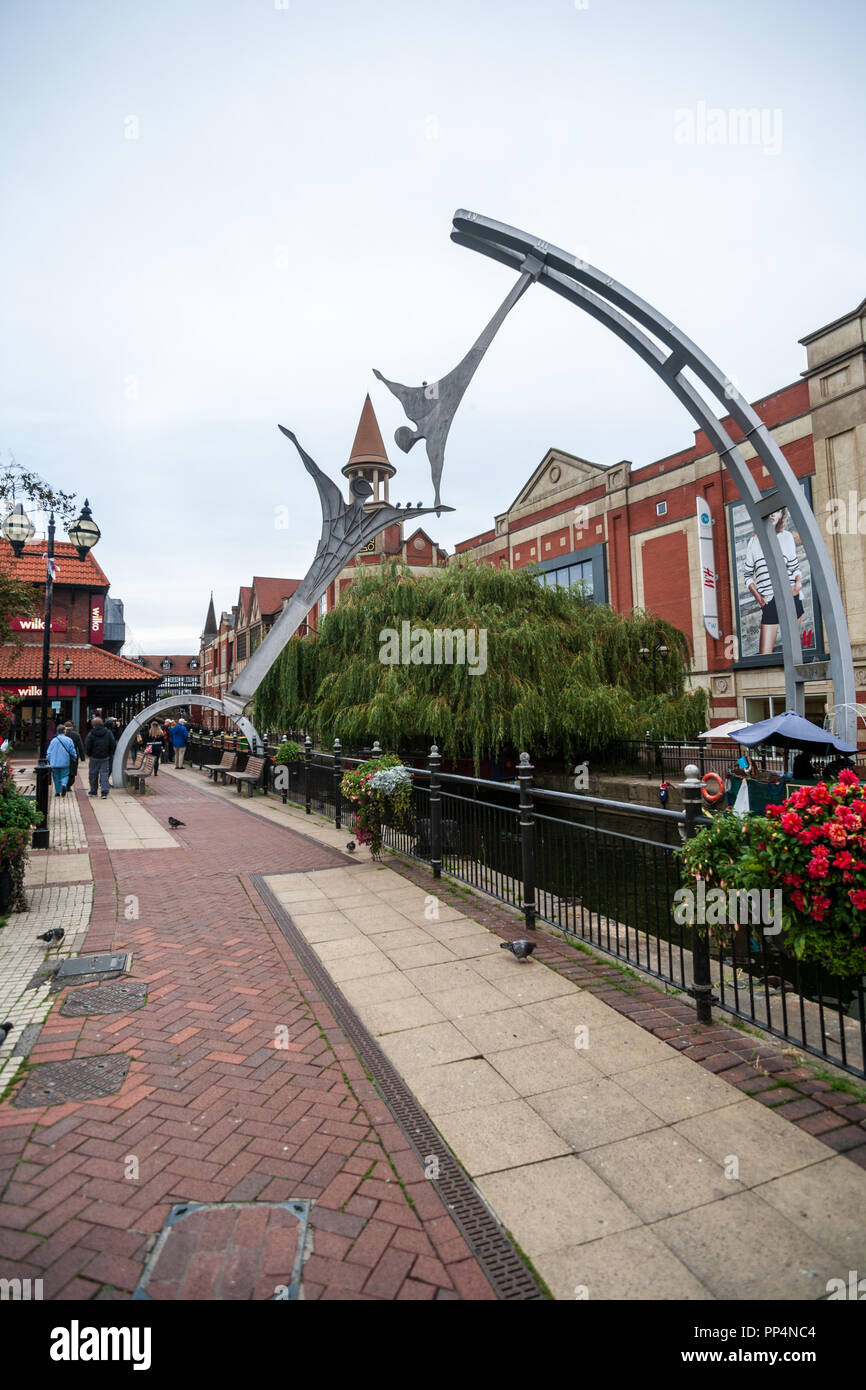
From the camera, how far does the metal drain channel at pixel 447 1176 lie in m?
2.36

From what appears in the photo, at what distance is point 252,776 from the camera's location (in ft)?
61.6

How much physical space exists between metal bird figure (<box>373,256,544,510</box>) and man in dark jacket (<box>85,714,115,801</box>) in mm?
9459

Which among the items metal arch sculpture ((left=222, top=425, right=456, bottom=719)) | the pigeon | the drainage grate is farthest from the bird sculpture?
metal arch sculpture ((left=222, top=425, right=456, bottom=719))

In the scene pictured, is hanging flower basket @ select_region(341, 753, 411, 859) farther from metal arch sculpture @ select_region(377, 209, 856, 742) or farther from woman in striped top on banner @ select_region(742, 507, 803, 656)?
woman in striped top on banner @ select_region(742, 507, 803, 656)

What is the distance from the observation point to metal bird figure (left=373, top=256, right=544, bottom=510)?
13.2 metres

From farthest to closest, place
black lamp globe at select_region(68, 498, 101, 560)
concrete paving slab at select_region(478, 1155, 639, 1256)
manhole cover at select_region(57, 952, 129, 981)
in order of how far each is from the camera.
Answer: black lamp globe at select_region(68, 498, 101, 560)
manhole cover at select_region(57, 952, 129, 981)
concrete paving slab at select_region(478, 1155, 639, 1256)

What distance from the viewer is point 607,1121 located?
10.8ft

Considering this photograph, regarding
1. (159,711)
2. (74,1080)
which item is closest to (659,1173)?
(74,1080)

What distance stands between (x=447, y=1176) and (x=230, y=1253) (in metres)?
0.89

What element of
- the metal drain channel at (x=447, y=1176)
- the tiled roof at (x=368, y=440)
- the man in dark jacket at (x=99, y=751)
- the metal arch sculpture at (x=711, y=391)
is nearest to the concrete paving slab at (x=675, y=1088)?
the metal drain channel at (x=447, y=1176)

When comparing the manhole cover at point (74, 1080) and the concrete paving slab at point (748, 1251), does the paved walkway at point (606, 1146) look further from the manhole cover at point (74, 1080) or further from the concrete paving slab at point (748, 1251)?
the manhole cover at point (74, 1080)

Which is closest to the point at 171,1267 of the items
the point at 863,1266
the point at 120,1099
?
the point at 120,1099

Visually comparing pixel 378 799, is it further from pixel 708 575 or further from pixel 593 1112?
pixel 708 575
